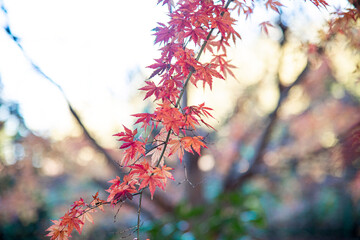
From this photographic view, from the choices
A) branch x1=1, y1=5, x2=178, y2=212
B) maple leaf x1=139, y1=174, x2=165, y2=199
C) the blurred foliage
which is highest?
branch x1=1, y1=5, x2=178, y2=212

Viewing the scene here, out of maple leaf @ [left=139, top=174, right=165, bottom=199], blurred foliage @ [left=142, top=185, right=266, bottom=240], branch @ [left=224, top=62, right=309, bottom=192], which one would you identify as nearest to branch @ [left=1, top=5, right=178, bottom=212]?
blurred foliage @ [left=142, top=185, right=266, bottom=240]

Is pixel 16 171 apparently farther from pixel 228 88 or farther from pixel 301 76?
pixel 301 76

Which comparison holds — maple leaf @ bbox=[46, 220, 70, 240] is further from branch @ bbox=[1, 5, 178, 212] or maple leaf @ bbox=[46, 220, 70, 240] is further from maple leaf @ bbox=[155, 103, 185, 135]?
branch @ bbox=[1, 5, 178, 212]

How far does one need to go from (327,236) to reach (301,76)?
5484mm

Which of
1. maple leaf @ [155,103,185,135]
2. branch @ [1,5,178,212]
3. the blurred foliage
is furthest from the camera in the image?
the blurred foliage

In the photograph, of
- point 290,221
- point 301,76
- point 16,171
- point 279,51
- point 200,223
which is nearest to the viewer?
point 301,76

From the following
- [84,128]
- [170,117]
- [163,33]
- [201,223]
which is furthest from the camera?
[201,223]

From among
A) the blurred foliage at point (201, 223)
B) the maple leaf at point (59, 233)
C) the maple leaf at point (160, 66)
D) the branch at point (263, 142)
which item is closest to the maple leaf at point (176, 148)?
the maple leaf at point (160, 66)

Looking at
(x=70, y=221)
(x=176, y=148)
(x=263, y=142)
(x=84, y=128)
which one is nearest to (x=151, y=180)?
(x=176, y=148)

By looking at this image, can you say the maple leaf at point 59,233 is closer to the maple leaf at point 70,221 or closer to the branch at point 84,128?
the maple leaf at point 70,221

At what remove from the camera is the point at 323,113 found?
539 cm

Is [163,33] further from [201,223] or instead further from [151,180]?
[201,223]

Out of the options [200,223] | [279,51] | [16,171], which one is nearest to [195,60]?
[279,51]

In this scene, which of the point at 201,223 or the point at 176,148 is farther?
the point at 201,223
